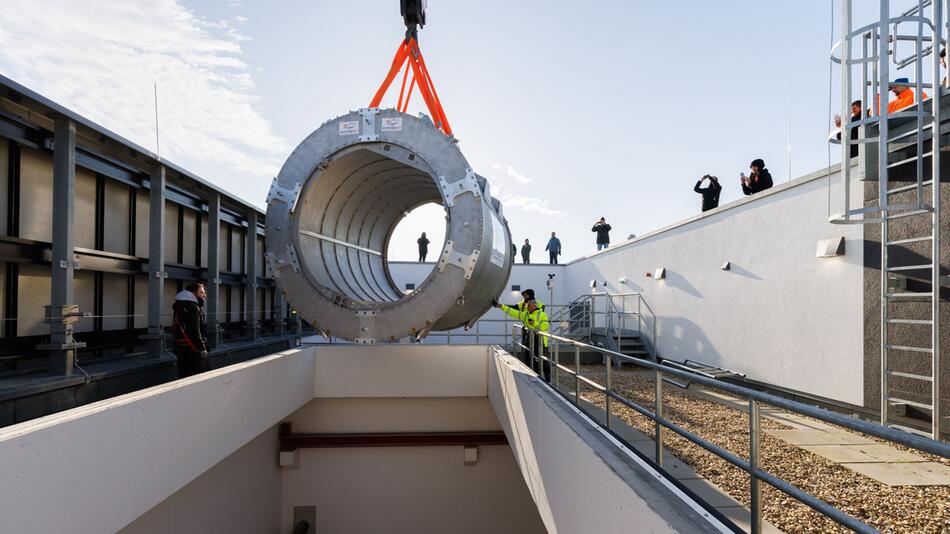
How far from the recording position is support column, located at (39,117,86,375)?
4.67 m

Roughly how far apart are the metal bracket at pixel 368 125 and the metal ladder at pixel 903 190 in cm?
454

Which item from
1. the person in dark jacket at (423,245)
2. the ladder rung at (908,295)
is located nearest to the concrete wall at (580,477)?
the ladder rung at (908,295)

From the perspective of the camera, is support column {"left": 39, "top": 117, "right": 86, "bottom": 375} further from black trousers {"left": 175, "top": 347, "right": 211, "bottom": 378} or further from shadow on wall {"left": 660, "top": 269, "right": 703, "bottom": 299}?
shadow on wall {"left": 660, "top": 269, "right": 703, "bottom": 299}

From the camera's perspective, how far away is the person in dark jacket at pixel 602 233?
16.2 m

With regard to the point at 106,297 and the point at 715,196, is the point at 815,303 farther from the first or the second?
the point at 106,297

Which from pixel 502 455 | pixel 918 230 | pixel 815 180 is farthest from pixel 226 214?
pixel 918 230

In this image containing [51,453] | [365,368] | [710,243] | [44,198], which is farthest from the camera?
[710,243]

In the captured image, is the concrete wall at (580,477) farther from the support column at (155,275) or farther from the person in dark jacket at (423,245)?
the person in dark jacket at (423,245)

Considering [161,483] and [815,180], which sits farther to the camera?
[815,180]

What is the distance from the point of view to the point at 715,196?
9828mm

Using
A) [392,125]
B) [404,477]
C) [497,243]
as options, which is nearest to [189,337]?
[392,125]

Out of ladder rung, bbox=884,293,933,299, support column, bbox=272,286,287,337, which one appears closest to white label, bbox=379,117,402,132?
ladder rung, bbox=884,293,933,299

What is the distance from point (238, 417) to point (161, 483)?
1.23 meters

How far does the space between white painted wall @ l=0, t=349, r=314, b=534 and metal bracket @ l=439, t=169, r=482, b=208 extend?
8.73ft
